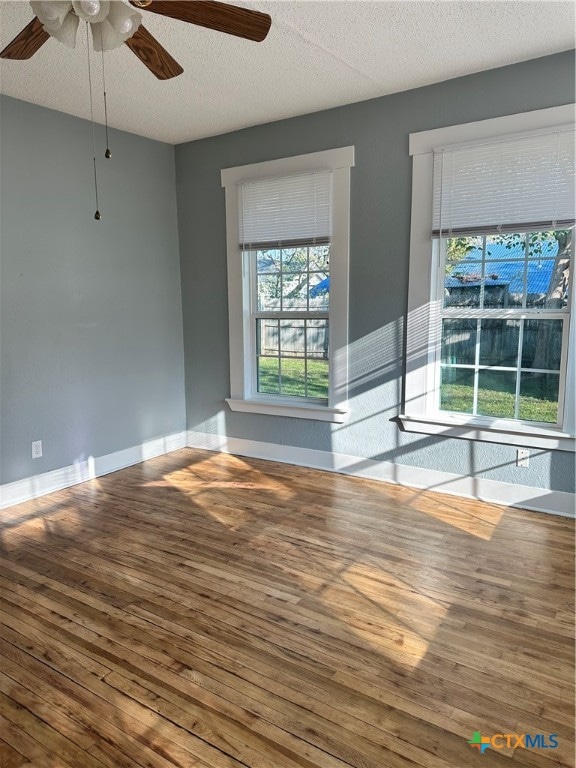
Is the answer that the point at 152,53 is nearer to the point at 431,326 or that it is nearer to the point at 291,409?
the point at 431,326

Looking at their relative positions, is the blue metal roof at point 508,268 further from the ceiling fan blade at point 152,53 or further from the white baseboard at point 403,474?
the ceiling fan blade at point 152,53

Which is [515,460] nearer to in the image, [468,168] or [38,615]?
[468,168]

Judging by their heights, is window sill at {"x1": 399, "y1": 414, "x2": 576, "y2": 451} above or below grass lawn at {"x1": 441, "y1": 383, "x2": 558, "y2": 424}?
Result: below

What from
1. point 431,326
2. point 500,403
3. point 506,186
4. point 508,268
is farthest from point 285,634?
point 506,186

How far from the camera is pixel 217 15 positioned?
1.75 m

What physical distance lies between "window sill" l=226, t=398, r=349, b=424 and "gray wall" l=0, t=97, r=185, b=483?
72cm

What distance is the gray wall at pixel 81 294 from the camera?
3.55 m

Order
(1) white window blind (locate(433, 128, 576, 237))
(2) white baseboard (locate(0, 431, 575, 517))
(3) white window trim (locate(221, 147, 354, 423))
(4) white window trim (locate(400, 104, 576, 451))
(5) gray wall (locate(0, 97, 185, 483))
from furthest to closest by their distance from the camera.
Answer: (3) white window trim (locate(221, 147, 354, 423)) → (5) gray wall (locate(0, 97, 185, 483)) → (2) white baseboard (locate(0, 431, 575, 517)) → (4) white window trim (locate(400, 104, 576, 451)) → (1) white window blind (locate(433, 128, 576, 237))

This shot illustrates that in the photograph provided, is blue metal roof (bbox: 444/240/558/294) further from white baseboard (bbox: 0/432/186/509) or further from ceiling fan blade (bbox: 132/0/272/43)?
white baseboard (bbox: 0/432/186/509)

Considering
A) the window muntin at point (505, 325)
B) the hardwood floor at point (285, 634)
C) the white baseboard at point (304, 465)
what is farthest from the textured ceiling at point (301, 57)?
the hardwood floor at point (285, 634)

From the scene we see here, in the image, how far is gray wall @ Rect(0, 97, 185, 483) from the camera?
3553mm

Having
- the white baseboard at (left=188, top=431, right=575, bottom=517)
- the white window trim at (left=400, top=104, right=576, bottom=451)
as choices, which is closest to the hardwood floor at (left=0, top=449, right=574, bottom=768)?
the white baseboard at (left=188, top=431, right=575, bottom=517)

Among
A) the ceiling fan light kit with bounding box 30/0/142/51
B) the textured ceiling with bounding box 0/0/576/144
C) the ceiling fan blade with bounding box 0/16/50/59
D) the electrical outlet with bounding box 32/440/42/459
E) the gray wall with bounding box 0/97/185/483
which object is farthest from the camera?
the electrical outlet with bounding box 32/440/42/459

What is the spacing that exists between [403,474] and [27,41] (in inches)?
128
